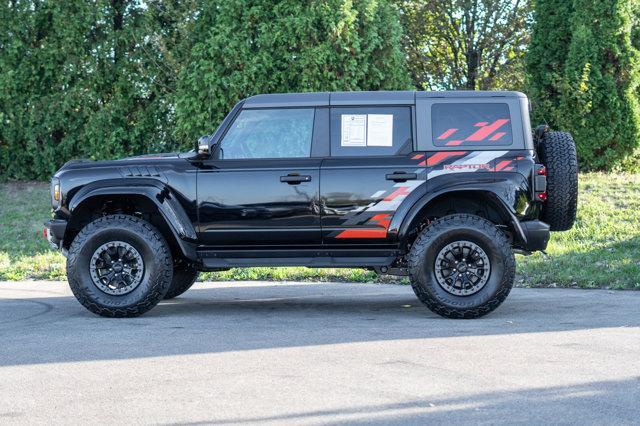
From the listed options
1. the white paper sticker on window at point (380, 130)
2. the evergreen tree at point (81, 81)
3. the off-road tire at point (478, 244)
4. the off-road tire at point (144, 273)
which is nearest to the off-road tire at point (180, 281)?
the off-road tire at point (144, 273)

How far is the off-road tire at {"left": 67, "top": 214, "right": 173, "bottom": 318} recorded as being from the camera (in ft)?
30.1

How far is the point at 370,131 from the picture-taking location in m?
9.22

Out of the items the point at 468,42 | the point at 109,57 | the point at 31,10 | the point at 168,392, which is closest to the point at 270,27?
the point at 109,57

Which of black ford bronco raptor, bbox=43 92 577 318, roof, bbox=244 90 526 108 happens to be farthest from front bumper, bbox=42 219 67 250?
roof, bbox=244 90 526 108

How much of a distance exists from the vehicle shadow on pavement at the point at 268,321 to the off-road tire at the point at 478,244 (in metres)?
0.14

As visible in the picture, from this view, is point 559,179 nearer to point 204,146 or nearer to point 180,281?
point 204,146

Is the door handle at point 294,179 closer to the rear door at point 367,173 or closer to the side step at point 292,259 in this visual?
the rear door at point 367,173

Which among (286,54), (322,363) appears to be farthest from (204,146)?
(286,54)

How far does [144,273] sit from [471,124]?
3106 millimetres

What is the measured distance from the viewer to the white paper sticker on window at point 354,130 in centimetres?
920

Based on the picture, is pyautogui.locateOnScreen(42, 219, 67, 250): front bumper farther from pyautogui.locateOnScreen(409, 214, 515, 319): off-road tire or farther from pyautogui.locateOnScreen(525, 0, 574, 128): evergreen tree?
pyautogui.locateOnScreen(525, 0, 574, 128): evergreen tree

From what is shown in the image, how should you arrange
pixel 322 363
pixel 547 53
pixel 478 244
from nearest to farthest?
pixel 322 363
pixel 478 244
pixel 547 53

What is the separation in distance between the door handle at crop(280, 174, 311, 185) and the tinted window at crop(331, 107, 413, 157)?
321mm

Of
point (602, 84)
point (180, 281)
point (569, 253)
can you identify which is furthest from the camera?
point (602, 84)
